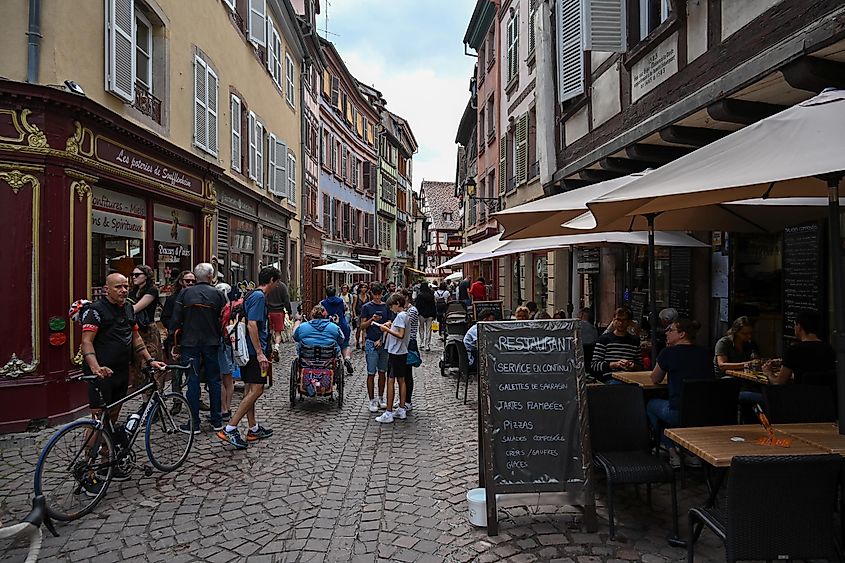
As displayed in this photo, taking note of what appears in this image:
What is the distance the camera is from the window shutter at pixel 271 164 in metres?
19.2

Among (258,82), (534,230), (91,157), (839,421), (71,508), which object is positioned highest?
(258,82)

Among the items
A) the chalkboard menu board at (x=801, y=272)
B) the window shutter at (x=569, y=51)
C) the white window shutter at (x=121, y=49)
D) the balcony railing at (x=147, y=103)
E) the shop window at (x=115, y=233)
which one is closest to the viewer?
the chalkboard menu board at (x=801, y=272)

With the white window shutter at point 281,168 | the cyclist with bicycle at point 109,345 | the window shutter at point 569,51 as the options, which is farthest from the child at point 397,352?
the white window shutter at point 281,168

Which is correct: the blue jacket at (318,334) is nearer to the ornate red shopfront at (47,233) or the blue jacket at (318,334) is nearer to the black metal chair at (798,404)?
the ornate red shopfront at (47,233)

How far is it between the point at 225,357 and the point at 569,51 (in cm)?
778

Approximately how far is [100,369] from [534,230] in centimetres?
481

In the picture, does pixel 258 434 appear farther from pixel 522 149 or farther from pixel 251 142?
pixel 522 149

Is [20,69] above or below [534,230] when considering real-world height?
above

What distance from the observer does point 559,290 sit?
17125 millimetres

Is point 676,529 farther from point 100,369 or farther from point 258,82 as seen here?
point 258,82

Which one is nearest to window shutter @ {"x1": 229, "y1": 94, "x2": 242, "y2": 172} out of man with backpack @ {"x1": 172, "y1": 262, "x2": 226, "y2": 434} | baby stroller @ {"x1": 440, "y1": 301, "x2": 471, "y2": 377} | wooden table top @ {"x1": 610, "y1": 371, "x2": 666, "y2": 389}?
baby stroller @ {"x1": 440, "y1": 301, "x2": 471, "y2": 377}

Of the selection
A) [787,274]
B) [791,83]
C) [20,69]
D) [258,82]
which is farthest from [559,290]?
[20,69]

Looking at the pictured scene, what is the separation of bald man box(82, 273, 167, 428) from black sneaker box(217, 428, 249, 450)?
4.22 ft

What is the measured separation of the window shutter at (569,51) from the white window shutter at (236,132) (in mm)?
7964
